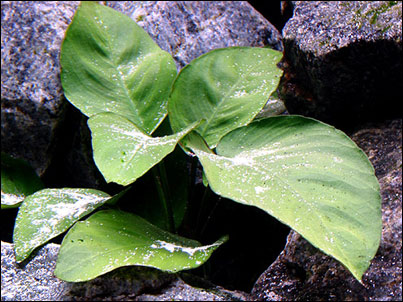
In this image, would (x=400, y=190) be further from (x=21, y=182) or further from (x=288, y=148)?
(x=21, y=182)

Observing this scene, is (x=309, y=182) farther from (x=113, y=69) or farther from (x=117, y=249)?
(x=113, y=69)

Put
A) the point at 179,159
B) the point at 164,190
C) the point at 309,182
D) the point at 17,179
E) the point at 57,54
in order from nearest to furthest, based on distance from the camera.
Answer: the point at 309,182 < the point at 164,190 < the point at 179,159 < the point at 17,179 < the point at 57,54

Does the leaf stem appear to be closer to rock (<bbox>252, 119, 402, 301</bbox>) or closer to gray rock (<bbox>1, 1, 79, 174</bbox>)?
rock (<bbox>252, 119, 402, 301</bbox>)

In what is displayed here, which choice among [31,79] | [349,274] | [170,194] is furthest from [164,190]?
[31,79]

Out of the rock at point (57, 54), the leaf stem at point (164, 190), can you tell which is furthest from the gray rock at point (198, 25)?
the leaf stem at point (164, 190)

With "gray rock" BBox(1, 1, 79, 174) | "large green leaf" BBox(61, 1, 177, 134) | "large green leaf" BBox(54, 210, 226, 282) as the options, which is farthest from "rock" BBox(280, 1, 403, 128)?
"gray rock" BBox(1, 1, 79, 174)

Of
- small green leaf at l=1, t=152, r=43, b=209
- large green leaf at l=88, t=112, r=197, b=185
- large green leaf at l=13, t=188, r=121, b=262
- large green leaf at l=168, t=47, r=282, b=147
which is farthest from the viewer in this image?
small green leaf at l=1, t=152, r=43, b=209
